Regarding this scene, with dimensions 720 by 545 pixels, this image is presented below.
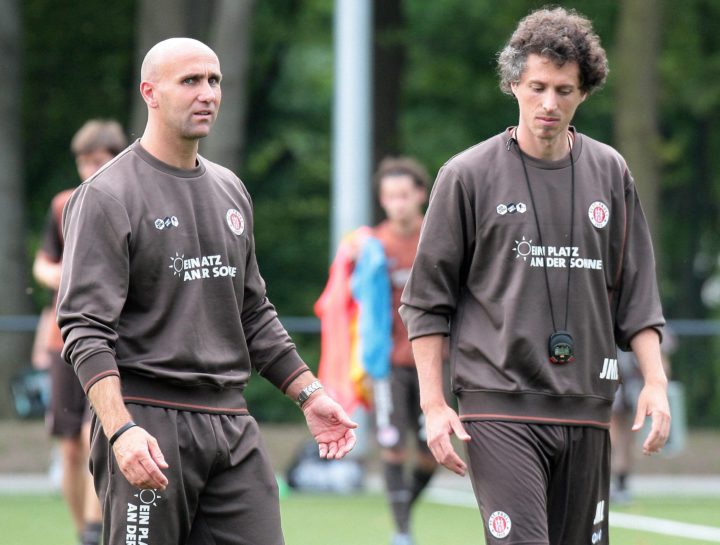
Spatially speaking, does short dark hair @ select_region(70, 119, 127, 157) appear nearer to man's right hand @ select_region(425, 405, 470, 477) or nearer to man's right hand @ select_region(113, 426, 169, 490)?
man's right hand @ select_region(425, 405, 470, 477)

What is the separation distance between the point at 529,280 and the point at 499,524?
84 centimetres

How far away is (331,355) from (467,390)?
7359mm

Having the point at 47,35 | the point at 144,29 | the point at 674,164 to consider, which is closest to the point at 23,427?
the point at 144,29

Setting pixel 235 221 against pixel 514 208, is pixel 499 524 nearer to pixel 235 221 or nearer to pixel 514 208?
pixel 514 208

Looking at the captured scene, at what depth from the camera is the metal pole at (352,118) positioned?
15664mm

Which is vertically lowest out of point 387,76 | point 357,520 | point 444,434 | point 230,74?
point 357,520

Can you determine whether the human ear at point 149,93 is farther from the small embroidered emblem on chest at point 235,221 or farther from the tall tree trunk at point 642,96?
the tall tree trunk at point 642,96

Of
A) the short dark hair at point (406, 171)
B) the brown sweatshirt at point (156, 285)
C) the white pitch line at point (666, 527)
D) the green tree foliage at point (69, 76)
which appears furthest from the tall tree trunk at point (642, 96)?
the brown sweatshirt at point (156, 285)

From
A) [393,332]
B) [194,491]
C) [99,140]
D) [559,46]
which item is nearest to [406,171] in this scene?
[393,332]

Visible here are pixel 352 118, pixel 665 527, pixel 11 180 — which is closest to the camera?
pixel 665 527

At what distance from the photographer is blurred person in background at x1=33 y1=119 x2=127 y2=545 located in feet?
27.5

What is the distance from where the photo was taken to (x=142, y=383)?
498 centimetres

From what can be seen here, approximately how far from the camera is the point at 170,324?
498 centimetres

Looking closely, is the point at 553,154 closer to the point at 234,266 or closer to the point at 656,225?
the point at 234,266
